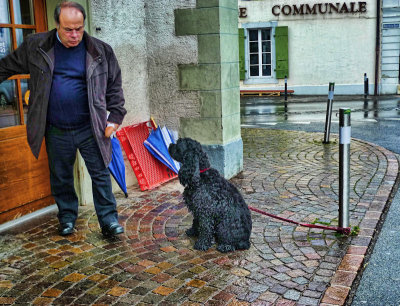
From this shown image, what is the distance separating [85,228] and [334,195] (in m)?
2.86

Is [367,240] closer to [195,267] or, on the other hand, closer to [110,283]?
[195,267]

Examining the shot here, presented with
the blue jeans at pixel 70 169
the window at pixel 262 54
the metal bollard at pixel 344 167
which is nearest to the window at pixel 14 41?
the blue jeans at pixel 70 169

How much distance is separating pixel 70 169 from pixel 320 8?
19267 millimetres

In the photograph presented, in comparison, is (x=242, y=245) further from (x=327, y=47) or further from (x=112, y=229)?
(x=327, y=47)

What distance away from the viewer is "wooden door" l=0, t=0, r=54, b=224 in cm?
524

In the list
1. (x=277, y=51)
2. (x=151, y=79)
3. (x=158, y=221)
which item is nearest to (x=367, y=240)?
(x=158, y=221)

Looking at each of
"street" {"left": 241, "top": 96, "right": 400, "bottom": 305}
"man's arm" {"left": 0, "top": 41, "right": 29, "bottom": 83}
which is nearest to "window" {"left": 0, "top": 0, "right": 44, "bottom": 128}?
"man's arm" {"left": 0, "top": 41, "right": 29, "bottom": 83}

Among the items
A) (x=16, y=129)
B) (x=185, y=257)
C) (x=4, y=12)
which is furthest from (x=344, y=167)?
(x=4, y=12)

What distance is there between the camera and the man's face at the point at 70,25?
14.2ft

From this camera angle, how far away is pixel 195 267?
4.21 metres

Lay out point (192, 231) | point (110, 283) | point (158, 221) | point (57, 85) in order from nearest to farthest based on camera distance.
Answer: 1. point (110, 283)
2. point (57, 85)
3. point (192, 231)
4. point (158, 221)

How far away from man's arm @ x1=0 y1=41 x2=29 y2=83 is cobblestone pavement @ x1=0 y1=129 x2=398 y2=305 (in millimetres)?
1515

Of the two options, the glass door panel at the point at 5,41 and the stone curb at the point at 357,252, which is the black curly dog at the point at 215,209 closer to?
the stone curb at the point at 357,252

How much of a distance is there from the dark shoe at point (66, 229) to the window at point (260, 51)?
19.5 meters
